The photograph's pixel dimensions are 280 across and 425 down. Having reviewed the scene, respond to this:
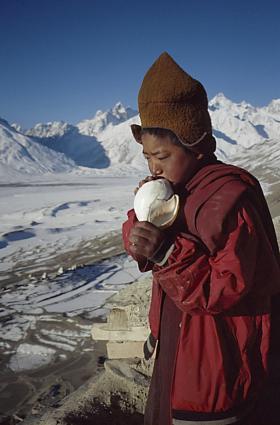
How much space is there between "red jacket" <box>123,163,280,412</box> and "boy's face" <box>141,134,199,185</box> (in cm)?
4

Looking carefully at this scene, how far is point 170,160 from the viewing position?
1.12m

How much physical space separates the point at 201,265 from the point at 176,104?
45cm

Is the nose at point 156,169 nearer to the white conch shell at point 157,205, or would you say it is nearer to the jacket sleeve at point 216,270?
the white conch shell at point 157,205

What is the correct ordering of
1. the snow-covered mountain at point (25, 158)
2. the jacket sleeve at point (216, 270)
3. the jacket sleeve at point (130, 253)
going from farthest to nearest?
1. the snow-covered mountain at point (25, 158)
2. the jacket sleeve at point (130, 253)
3. the jacket sleeve at point (216, 270)

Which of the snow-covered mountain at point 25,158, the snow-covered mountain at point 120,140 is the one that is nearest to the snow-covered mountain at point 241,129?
the snow-covered mountain at point 120,140

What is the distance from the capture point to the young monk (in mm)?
924

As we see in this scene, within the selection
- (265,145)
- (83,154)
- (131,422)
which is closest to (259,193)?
(131,422)

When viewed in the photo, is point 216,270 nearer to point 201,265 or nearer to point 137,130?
point 201,265

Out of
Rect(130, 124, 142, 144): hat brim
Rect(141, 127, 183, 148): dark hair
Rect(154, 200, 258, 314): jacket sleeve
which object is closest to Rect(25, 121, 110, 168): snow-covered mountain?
Rect(130, 124, 142, 144): hat brim

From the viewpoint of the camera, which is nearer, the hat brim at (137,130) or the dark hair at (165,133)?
the dark hair at (165,133)

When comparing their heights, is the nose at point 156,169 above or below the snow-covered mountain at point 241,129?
below

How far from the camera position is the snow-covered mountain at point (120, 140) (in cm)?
7569

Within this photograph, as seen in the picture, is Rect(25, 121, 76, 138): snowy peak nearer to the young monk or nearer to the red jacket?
the young monk

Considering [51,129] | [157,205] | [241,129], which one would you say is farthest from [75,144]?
[157,205]
